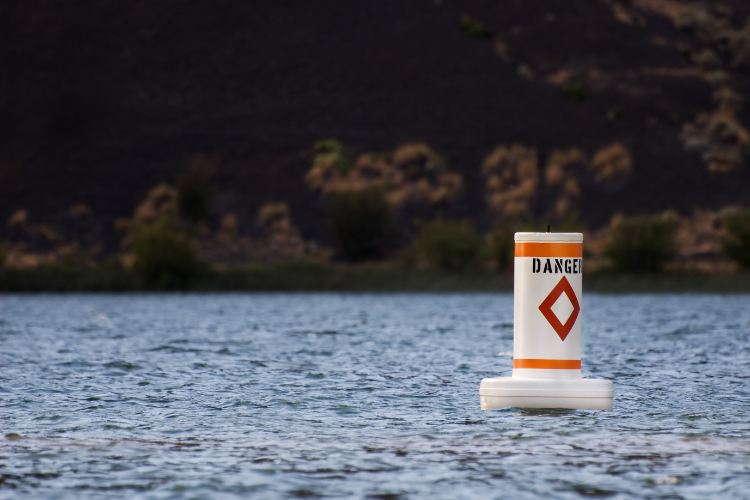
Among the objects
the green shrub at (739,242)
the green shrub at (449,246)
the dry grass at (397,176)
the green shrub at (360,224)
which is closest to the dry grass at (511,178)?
the dry grass at (397,176)

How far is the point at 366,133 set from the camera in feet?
290

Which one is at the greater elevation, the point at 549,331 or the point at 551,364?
the point at 549,331

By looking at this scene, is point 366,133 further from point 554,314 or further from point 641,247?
point 554,314

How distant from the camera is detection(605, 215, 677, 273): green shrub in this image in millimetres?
62281

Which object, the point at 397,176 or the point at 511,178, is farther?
the point at 397,176

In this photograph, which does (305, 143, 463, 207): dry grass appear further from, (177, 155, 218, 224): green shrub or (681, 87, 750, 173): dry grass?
(681, 87, 750, 173): dry grass

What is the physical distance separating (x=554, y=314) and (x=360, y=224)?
2471 inches

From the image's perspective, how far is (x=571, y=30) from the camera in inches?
3910

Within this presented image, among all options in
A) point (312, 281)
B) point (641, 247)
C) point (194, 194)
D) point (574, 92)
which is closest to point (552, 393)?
point (312, 281)

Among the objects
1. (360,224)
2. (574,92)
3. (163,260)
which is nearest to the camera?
(163,260)

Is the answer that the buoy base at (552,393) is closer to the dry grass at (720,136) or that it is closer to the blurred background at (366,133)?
the blurred background at (366,133)

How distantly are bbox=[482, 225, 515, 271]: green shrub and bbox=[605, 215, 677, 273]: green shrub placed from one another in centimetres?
590

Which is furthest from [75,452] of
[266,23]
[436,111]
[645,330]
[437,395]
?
[266,23]

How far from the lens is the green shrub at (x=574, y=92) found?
90812 millimetres
